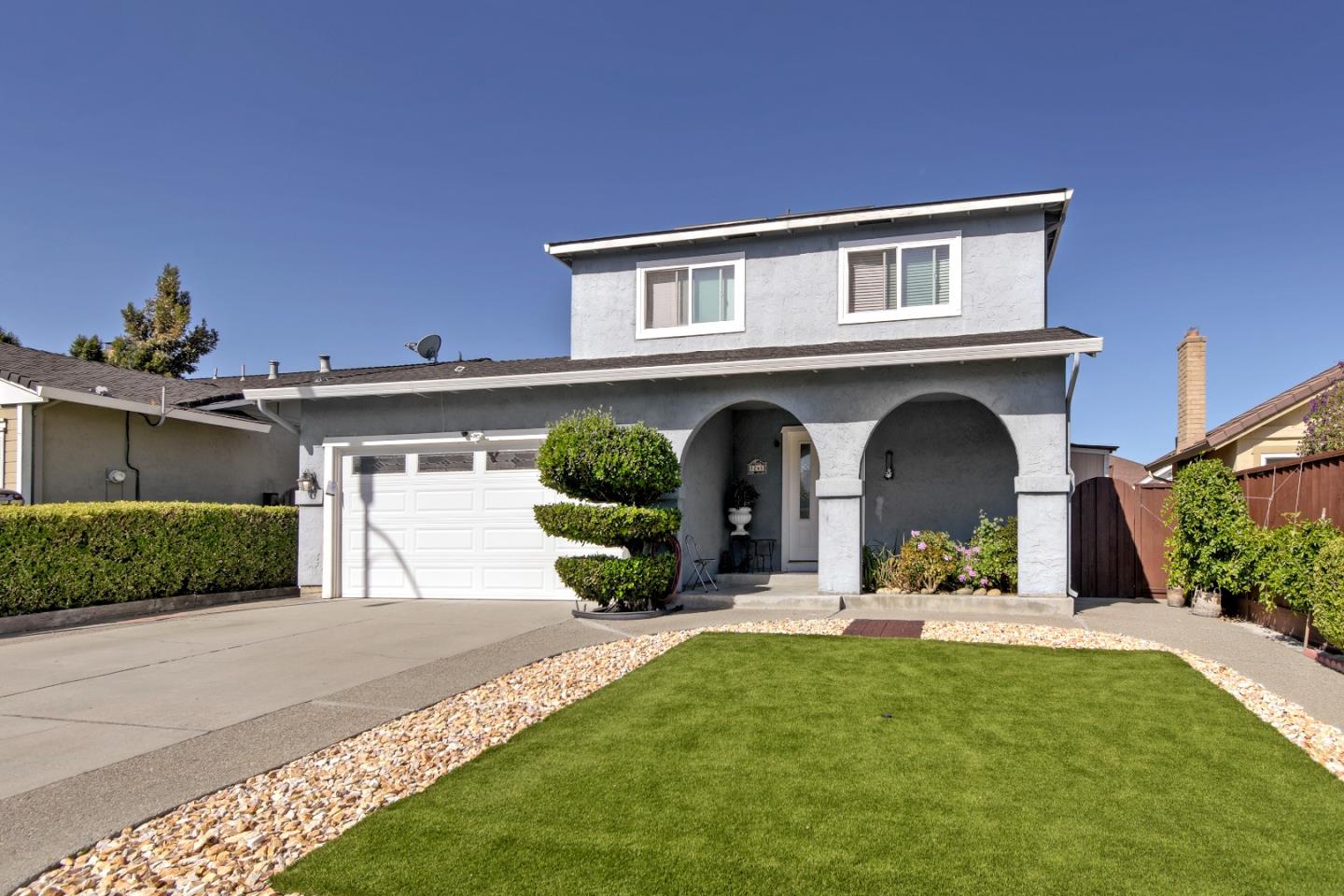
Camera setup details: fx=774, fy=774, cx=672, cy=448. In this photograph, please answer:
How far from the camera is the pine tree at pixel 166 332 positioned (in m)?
23.7

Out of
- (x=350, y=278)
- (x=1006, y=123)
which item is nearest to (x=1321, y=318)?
(x=1006, y=123)

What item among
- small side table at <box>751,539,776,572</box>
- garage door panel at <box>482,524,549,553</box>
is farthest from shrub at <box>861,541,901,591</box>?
garage door panel at <box>482,524,549,553</box>

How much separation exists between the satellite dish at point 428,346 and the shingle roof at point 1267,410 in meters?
14.3

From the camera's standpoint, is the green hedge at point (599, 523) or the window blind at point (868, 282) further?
the window blind at point (868, 282)

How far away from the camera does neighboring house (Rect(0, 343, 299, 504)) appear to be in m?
11.9

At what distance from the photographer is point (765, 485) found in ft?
44.0

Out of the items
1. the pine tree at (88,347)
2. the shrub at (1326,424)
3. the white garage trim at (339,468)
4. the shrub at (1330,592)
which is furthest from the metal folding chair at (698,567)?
the pine tree at (88,347)

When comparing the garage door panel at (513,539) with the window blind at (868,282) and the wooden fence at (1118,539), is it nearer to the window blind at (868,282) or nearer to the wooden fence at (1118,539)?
the window blind at (868,282)

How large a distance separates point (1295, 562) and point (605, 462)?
24.5 feet

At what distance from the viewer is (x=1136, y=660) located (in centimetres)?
716

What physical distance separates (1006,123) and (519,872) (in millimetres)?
14593

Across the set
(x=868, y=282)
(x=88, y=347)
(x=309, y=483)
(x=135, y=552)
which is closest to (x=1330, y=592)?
(x=868, y=282)

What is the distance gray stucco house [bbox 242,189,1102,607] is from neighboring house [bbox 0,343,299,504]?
2.44 meters

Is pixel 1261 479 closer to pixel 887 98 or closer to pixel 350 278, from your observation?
pixel 887 98
